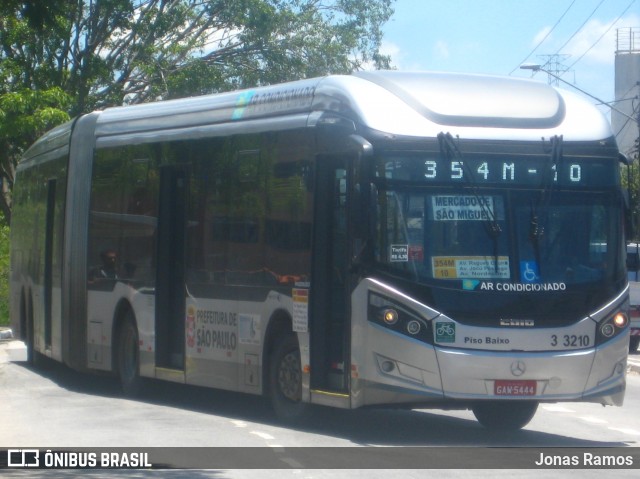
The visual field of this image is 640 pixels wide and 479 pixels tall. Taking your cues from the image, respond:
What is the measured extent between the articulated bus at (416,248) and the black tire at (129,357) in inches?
78.5

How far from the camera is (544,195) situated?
1157 centimetres

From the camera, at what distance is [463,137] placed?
11469 mm

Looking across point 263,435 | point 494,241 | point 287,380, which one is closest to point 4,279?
point 287,380

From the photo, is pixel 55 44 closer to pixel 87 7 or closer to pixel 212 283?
pixel 87 7

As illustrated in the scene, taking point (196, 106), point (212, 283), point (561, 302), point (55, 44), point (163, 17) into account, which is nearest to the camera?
point (561, 302)

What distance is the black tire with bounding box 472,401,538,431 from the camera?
12.4 m

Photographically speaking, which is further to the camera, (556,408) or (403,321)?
(556,408)

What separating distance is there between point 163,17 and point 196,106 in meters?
20.6

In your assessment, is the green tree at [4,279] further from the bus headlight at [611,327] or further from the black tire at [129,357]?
the bus headlight at [611,327]

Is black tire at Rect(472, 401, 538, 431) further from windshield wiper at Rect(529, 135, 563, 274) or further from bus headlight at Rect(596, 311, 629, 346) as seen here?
windshield wiper at Rect(529, 135, 563, 274)

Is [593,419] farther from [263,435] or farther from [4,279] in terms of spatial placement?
[4,279]

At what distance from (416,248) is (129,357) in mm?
6127

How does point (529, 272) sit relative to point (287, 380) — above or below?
above

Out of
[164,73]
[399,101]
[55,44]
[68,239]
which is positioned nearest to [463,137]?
[399,101]
